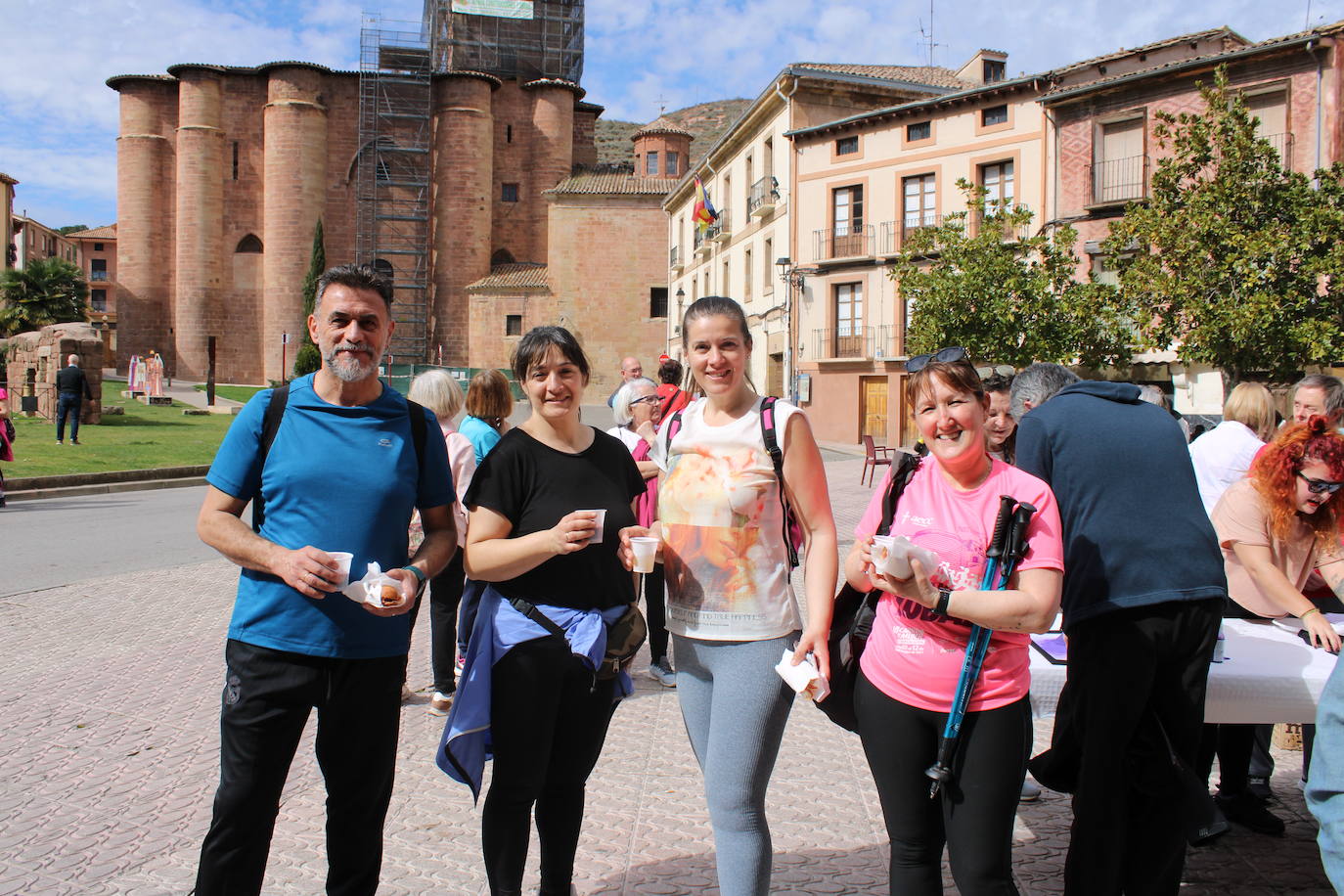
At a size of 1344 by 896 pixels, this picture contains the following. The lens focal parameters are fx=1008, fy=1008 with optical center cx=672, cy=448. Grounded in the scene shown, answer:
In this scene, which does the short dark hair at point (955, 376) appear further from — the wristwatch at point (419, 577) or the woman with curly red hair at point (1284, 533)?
the woman with curly red hair at point (1284, 533)

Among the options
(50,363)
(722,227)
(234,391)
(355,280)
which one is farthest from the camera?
(234,391)

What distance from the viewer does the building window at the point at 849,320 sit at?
30812mm

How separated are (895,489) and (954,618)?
41 cm

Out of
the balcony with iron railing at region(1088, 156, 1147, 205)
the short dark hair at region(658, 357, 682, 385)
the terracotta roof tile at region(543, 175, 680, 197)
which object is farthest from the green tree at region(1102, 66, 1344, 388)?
the terracotta roof tile at region(543, 175, 680, 197)

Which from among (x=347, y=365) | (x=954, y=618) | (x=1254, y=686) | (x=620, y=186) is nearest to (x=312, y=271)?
(x=620, y=186)

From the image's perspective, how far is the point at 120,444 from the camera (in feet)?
69.0

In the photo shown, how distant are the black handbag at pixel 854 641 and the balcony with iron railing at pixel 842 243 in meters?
28.6

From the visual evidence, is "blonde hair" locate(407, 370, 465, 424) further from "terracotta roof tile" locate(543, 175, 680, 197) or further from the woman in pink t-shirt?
"terracotta roof tile" locate(543, 175, 680, 197)

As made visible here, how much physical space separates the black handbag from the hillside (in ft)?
230

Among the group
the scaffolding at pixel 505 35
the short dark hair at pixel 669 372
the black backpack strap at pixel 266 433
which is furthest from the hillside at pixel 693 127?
the black backpack strap at pixel 266 433

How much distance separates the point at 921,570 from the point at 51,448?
20.6 m

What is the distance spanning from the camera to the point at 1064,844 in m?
3.61

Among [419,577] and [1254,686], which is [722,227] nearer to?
[1254,686]

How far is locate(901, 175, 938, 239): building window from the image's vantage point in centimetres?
2914
